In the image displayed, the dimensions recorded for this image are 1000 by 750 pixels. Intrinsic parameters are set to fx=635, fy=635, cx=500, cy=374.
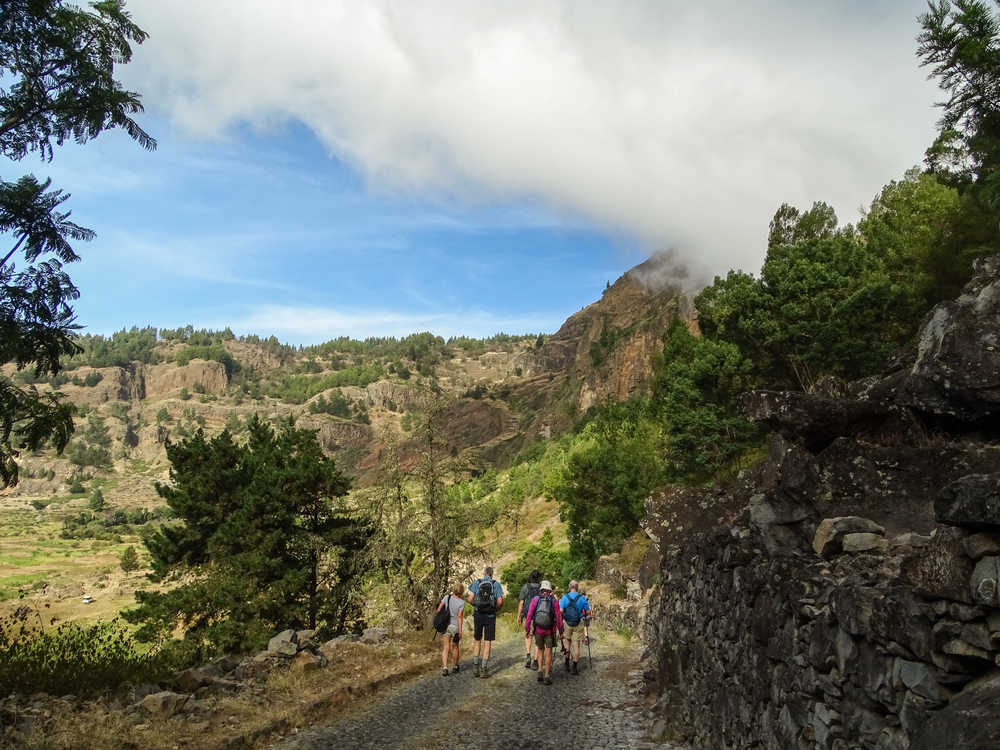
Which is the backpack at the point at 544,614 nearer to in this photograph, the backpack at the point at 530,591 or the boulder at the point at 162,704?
the backpack at the point at 530,591

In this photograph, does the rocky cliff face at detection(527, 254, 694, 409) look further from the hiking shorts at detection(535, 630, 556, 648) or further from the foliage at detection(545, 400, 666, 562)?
the hiking shorts at detection(535, 630, 556, 648)

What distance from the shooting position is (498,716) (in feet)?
33.3

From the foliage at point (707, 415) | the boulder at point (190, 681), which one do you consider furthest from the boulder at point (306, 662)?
the foliage at point (707, 415)

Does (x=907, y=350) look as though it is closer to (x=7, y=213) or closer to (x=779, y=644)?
(x=779, y=644)

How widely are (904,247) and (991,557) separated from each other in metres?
43.0

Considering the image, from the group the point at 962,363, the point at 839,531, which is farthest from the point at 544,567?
the point at 839,531

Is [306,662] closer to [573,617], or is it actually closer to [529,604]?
[529,604]

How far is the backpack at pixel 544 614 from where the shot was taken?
13.1 metres

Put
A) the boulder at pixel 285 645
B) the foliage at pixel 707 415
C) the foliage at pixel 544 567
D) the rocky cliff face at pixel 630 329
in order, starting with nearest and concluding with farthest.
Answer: the boulder at pixel 285 645, the foliage at pixel 707 415, the foliage at pixel 544 567, the rocky cliff face at pixel 630 329

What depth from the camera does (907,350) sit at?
11.1m

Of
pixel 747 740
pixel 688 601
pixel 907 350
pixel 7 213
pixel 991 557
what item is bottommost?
pixel 747 740

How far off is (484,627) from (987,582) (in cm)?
1141

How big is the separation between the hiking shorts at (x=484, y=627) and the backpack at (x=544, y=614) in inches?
34.6

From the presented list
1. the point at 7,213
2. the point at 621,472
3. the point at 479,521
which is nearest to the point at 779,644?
the point at 7,213
